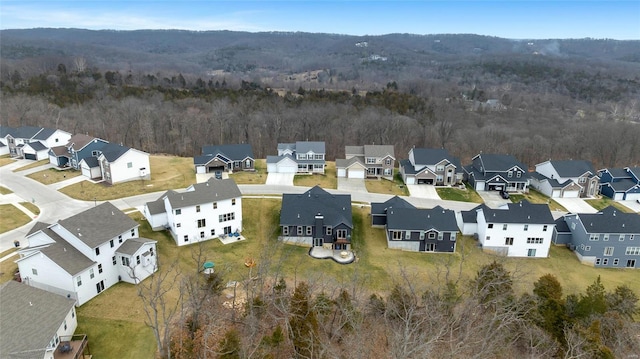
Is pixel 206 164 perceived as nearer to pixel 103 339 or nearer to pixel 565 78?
pixel 103 339

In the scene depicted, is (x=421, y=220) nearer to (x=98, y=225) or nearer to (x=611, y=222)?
(x=611, y=222)

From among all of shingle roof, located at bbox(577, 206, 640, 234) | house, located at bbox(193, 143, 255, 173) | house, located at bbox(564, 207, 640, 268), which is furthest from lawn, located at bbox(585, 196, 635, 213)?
house, located at bbox(193, 143, 255, 173)

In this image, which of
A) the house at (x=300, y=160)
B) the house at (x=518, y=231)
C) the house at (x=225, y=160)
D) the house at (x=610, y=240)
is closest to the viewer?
the house at (x=610, y=240)

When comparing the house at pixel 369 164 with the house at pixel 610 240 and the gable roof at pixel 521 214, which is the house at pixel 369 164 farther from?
the house at pixel 610 240

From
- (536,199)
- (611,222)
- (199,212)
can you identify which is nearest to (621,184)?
(536,199)

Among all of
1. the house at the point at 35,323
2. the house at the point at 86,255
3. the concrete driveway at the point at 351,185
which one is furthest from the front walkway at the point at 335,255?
the house at the point at 35,323

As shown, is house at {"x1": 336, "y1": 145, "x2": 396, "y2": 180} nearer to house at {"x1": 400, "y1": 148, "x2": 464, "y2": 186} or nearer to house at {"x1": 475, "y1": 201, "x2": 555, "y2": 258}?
house at {"x1": 400, "y1": 148, "x2": 464, "y2": 186}
